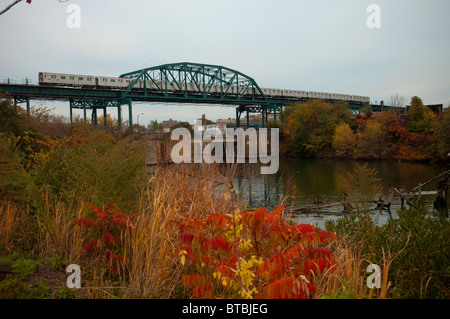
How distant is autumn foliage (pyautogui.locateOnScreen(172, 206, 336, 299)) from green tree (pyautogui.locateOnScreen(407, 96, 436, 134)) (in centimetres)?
5516

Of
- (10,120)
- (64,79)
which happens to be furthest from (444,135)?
(64,79)

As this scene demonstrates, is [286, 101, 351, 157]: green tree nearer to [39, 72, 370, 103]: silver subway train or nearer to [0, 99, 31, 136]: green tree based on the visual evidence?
[39, 72, 370, 103]: silver subway train

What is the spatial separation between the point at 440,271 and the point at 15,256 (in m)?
4.53

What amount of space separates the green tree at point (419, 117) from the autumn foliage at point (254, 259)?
55.2 meters

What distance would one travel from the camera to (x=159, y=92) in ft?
230

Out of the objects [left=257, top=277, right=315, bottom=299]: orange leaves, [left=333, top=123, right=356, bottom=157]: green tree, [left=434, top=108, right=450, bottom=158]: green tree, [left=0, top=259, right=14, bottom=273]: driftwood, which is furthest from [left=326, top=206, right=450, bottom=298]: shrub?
[left=333, top=123, right=356, bottom=157]: green tree

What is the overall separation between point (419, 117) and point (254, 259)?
60.7 m

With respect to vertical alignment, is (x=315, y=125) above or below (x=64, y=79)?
below

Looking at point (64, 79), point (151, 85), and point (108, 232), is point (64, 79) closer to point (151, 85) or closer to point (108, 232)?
point (151, 85)

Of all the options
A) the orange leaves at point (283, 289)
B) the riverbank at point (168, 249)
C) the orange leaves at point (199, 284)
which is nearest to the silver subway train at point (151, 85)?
the riverbank at point (168, 249)

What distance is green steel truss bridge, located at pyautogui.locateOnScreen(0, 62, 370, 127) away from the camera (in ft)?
145

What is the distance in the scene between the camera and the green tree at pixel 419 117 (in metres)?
51.9
